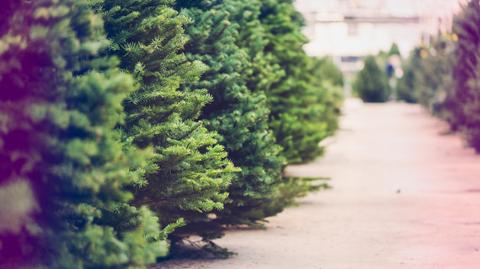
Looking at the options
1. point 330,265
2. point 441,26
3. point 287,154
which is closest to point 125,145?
point 330,265

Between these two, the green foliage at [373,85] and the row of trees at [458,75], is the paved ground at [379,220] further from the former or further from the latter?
the green foliage at [373,85]

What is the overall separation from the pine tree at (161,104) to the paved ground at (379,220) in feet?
4.03

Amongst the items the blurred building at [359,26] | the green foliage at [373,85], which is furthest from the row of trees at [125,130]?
the blurred building at [359,26]

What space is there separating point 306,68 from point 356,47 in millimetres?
57952

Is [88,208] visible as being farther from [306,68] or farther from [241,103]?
[306,68]

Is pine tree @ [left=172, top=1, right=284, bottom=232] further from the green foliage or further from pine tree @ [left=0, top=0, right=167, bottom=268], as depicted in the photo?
the green foliage

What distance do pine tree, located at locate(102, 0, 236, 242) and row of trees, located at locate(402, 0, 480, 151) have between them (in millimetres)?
11793

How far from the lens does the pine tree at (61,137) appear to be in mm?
5555

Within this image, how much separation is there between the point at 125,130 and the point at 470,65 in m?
14.9

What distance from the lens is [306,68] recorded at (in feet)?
54.6

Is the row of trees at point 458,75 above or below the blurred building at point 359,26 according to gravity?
below

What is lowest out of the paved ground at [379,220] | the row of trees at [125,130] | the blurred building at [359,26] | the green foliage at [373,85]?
the paved ground at [379,220]

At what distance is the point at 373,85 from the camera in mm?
54875

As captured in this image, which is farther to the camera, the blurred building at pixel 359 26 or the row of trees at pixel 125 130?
the blurred building at pixel 359 26
